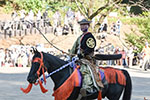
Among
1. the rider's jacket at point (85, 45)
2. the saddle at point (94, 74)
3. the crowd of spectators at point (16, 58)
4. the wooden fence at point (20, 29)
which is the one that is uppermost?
the wooden fence at point (20, 29)

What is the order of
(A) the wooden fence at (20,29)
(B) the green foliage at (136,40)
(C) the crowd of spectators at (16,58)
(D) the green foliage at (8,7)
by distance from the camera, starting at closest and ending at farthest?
(C) the crowd of spectators at (16,58), (B) the green foliage at (136,40), (A) the wooden fence at (20,29), (D) the green foliage at (8,7)

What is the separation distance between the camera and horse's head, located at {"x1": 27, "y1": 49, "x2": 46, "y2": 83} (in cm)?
894

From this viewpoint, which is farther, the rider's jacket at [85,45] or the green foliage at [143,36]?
the green foliage at [143,36]

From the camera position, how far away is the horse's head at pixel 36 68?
8.94 m

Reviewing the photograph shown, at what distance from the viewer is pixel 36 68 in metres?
9.03

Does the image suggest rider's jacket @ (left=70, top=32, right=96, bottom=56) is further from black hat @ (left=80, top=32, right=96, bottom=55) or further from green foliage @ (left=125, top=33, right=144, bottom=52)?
green foliage @ (left=125, top=33, right=144, bottom=52)

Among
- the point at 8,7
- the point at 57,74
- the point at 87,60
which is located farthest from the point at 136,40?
the point at 57,74

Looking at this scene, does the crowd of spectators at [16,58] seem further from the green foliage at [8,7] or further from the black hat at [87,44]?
the black hat at [87,44]

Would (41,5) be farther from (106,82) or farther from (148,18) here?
(106,82)

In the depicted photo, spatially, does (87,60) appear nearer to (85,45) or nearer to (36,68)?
(85,45)

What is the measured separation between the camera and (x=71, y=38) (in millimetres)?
37188

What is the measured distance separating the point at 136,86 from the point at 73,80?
9.18 m

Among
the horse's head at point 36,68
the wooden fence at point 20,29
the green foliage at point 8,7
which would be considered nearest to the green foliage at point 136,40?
the wooden fence at point 20,29

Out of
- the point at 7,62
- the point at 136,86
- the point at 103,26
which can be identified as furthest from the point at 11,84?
the point at 103,26
